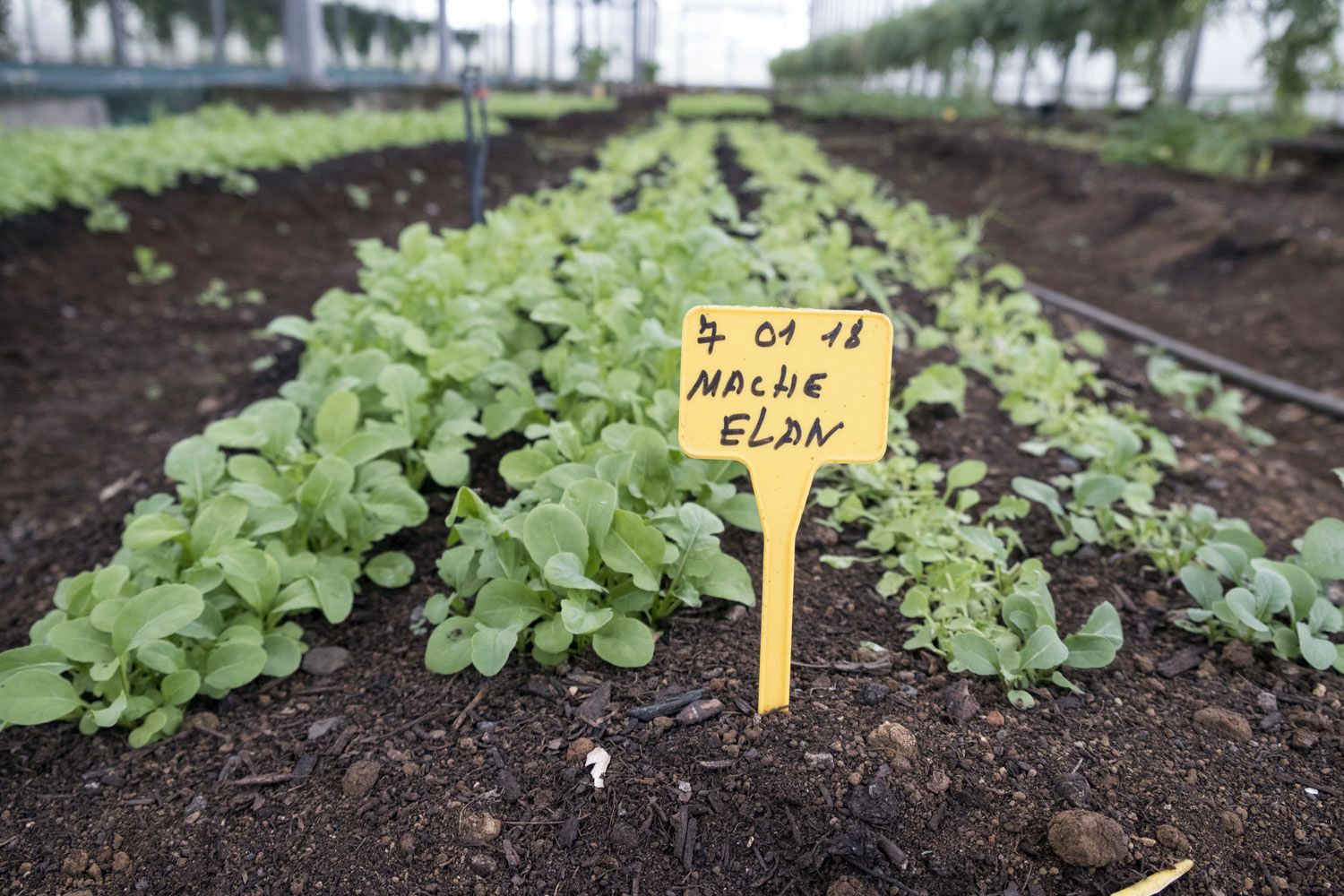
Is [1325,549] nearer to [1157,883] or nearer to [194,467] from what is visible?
[1157,883]

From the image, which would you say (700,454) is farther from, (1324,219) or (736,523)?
(1324,219)

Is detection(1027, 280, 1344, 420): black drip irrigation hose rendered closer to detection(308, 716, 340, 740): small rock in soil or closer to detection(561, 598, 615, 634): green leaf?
detection(561, 598, 615, 634): green leaf

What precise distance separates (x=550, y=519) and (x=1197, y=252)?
6.80 meters

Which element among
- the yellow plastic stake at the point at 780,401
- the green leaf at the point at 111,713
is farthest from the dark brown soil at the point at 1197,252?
the green leaf at the point at 111,713

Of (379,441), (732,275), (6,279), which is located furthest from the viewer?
(6,279)

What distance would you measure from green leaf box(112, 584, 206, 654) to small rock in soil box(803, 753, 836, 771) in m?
1.03

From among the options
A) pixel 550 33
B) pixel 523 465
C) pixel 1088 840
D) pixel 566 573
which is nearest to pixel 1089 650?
pixel 1088 840

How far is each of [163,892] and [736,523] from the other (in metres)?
1.17

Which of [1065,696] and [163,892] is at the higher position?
[1065,696]

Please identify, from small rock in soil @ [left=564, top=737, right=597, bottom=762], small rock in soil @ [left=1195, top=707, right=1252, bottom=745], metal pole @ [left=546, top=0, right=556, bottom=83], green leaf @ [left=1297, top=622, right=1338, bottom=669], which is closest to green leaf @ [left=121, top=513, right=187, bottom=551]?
small rock in soil @ [left=564, top=737, right=597, bottom=762]

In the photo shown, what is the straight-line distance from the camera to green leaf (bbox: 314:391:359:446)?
2225 mm

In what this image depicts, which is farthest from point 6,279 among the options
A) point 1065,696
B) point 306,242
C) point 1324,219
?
point 1324,219

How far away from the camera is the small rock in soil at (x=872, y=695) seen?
1.57 m

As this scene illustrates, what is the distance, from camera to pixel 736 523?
1.92m
